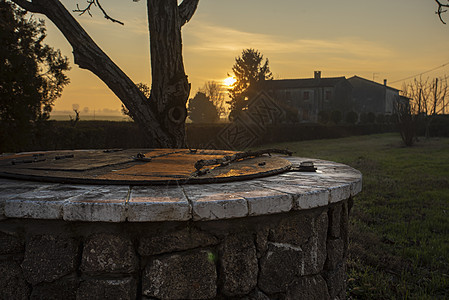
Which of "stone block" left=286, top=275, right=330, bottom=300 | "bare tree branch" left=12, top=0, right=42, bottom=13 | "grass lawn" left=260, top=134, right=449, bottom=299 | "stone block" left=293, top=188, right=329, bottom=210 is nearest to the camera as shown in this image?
"stone block" left=293, top=188, right=329, bottom=210

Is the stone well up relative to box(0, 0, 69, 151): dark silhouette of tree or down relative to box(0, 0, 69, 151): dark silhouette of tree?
down

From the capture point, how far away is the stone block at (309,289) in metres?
2.15

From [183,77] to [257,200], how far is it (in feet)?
13.2

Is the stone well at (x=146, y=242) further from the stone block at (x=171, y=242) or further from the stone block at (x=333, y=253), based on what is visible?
the stone block at (x=333, y=253)

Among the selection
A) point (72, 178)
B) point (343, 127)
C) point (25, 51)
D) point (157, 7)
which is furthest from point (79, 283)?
point (343, 127)

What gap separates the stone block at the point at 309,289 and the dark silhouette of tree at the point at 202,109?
131ft

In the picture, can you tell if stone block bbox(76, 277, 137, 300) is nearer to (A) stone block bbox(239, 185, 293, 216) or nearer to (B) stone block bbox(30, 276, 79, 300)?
(B) stone block bbox(30, 276, 79, 300)

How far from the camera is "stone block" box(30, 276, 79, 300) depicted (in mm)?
1840

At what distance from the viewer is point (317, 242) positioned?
226cm

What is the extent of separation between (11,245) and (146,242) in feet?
2.28

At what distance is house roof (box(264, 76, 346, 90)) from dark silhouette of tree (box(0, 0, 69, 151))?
31016 millimetres

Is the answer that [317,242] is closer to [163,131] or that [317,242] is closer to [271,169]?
[271,169]

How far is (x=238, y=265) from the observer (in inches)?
76.8

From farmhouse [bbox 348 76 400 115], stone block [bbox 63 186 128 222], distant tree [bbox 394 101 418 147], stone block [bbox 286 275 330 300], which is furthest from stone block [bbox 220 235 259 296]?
farmhouse [bbox 348 76 400 115]
